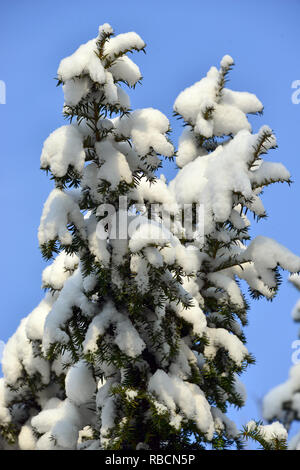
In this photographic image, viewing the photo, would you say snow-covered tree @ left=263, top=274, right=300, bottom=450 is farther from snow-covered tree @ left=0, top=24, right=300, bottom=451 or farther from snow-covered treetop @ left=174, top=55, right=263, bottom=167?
snow-covered treetop @ left=174, top=55, right=263, bottom=167

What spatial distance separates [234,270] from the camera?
595 centimetres

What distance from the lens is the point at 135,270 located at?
432cm

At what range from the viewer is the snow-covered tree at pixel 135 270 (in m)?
4.41

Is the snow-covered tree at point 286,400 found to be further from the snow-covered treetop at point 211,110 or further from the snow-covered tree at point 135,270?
the snow-covered treetop at point 211,110

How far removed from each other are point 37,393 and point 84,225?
152 inches

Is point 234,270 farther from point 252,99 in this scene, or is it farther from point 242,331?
point 252,99

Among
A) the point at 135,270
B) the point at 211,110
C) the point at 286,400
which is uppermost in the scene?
the point at 211,110

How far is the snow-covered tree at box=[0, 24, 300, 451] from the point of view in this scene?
14.5ft

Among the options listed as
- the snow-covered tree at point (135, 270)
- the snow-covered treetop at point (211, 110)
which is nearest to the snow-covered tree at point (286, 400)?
the snow-covered tree at point (135, 270)

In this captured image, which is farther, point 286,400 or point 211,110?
point 211,110

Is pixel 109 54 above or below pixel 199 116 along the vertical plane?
below

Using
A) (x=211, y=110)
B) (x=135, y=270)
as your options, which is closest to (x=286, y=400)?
(x=135, y=270)

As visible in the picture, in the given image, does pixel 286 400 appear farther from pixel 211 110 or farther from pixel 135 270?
pixel 211 110

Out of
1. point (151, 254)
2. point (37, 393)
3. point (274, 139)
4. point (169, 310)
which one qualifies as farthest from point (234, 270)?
point (37, 393)
